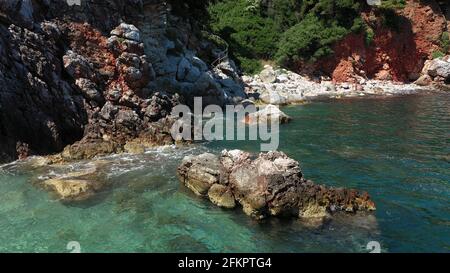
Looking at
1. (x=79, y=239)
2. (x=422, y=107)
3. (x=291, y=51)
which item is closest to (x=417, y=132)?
(x=422, y=107)

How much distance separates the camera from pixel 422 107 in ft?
130

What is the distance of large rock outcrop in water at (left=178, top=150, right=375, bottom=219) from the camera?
14891mm

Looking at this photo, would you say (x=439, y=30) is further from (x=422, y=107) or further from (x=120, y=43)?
(x=120, y=43)

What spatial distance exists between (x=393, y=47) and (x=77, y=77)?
161ft

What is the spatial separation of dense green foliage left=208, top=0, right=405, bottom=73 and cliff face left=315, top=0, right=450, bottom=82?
45.6 inches

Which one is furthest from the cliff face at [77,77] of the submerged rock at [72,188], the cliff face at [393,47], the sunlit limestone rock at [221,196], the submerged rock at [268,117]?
the cliff face at [393,47]

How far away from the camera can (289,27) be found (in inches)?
2579

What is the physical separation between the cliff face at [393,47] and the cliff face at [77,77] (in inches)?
1309

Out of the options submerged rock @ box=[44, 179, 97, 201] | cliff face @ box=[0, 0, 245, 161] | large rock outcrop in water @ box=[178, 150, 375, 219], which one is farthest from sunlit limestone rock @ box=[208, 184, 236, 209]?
cliff face @ box=[0, 0, 245, 161]

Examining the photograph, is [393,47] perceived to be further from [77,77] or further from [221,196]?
[221,196]

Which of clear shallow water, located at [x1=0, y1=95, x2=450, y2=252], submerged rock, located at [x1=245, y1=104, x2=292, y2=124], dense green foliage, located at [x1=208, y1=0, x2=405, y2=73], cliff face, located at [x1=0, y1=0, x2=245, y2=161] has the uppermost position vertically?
dense green foliage, located at [x1=208, y1=0, x2=405, y2=73]

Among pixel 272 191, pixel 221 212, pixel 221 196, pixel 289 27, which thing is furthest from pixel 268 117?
pixel 289 27

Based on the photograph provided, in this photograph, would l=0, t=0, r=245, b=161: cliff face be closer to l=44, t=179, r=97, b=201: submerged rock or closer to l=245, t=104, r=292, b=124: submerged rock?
l=44, t=179, r=97, b=201: submerged rock

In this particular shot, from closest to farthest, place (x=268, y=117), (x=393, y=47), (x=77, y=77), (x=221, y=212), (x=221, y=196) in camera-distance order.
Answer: (x=221, y=212), (x=221, y=196), (x=77, y=77), (x=268, y=117), (x=393, y=47)
